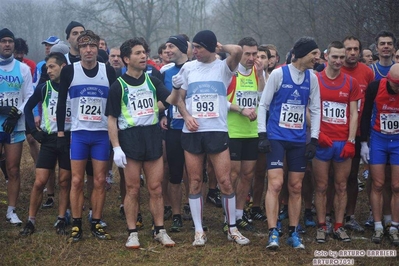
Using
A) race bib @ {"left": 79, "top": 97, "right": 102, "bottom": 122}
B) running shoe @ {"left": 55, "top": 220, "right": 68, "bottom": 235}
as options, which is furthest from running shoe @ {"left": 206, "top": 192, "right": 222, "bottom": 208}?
race bib @ {"left": 79, "top": 97, "right": 102, "bottom": 122}

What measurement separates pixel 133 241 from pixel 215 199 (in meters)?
2.92

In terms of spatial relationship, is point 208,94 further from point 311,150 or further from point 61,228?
point 61,228

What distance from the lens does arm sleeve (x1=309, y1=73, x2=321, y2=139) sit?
22.4 ft

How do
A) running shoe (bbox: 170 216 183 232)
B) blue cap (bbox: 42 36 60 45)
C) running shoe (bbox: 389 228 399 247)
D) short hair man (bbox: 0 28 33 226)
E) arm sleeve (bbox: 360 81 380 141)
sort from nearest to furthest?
running shoe (bbox: 389 228 399 247)
arm sleeve (bbox: 360 81 380 141)
running shoe (bbox: 170 216 183 232)
short hair man (bbox: 0 28 33 226)
blue cap (bbox: 42 36 60 45)

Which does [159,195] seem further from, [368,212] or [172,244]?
[368,212]

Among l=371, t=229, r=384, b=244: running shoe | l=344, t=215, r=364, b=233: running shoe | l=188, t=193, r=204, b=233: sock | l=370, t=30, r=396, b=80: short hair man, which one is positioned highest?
l=370, t=30, r=396, b=80: short hair man

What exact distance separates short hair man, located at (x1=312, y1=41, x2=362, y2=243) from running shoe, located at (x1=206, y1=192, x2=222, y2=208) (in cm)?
246

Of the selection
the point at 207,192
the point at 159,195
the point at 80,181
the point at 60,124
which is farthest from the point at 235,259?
the point at 207,192

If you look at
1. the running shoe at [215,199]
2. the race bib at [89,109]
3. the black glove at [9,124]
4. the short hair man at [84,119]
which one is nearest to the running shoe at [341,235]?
the running shoe at [215,199]

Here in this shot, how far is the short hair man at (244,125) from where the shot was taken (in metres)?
7.55

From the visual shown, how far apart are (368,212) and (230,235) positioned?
2776 millimetres

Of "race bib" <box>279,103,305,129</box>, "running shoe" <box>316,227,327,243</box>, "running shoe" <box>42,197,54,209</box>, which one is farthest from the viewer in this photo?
"running shoe" <box>42,197,54,209</box>

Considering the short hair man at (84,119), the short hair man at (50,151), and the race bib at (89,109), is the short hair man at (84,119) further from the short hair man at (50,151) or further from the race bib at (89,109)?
the short hair man at (50,151)

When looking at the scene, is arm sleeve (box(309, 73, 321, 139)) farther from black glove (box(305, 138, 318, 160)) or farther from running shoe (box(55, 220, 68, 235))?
running shoe (box(55, 220, 68, 235))
